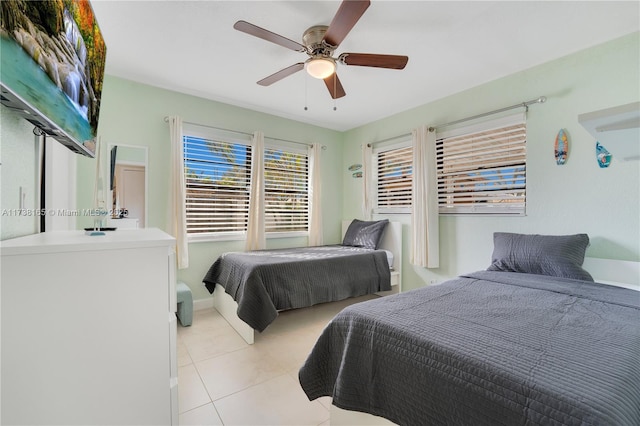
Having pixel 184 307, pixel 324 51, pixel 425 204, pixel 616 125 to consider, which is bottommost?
pixel 184 307

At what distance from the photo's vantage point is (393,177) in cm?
401

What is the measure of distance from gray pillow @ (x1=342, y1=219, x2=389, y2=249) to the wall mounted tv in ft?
10.1

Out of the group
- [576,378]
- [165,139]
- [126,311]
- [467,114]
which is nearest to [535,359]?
[576,378]

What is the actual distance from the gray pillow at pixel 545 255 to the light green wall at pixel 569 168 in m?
0.28

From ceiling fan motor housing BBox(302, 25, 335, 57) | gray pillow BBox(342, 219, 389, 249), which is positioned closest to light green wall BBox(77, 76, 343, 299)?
gray pillow BBox(342, 219, 389, 249)

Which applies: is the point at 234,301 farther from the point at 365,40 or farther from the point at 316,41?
the point at 365,40

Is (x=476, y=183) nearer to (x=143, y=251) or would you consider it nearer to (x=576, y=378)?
(x=576, y=378)

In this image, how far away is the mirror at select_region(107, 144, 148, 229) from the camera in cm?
283

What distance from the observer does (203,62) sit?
2.63 meters

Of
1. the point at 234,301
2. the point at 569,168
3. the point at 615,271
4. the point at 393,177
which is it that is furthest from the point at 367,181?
the point at 615,271

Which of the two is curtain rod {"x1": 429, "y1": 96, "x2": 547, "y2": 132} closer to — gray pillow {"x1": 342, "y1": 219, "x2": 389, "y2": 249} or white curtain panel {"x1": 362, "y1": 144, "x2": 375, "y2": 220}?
white curtain panel {"x1": 362, "y1": 144, "x2": 375, "y2": 220}

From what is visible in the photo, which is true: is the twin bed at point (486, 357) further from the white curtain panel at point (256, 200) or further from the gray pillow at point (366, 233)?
the white curtain panel at point (256, 200)

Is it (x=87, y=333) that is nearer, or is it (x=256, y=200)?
(x=87, y=333)

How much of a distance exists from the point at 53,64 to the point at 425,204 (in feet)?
10.7
